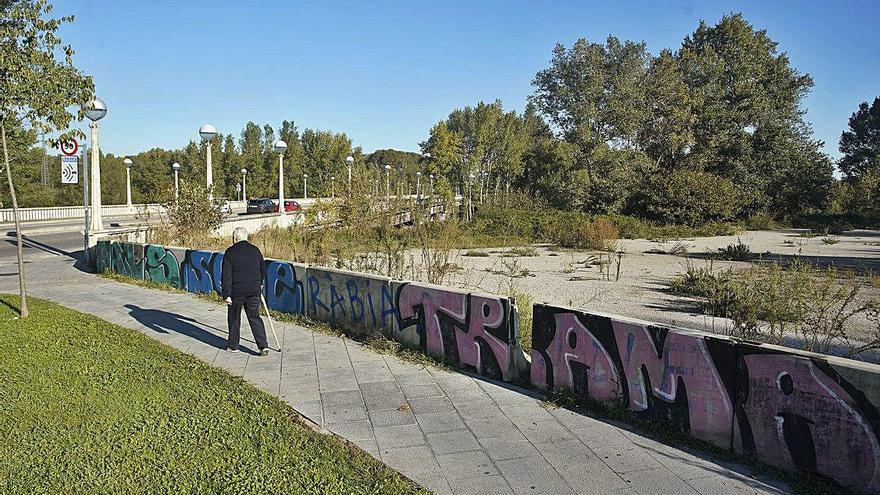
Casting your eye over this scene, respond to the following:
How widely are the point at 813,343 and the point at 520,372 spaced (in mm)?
2956

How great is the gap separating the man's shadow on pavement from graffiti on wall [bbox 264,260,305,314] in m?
1.29

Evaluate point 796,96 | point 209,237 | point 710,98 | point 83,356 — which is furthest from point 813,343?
point 796,96

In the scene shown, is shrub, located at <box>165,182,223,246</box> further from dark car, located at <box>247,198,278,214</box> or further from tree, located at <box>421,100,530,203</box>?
dark car, located at <box>247,198,278,214</box>

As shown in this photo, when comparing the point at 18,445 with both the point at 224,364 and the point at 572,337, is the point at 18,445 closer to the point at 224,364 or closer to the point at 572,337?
the point at 224,364

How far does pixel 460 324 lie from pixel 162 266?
9.10 metres

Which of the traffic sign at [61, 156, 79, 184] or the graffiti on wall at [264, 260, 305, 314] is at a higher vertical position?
the traffic sign at [61, 156, 79, 184]

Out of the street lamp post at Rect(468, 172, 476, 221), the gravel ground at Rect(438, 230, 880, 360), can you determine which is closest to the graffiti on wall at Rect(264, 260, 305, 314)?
the gravel ground at Rect(438, 230, 880, 360)

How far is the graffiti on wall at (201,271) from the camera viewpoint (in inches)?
461

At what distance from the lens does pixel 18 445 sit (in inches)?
172

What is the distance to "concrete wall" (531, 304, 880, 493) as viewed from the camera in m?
3.92

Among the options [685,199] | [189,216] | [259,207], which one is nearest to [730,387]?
[189,216]

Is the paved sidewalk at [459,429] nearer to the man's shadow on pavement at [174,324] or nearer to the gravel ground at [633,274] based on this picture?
the man's shadow on pavement at [174,324]

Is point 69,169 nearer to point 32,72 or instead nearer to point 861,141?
point 32,72

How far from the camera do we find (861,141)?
6291cm
